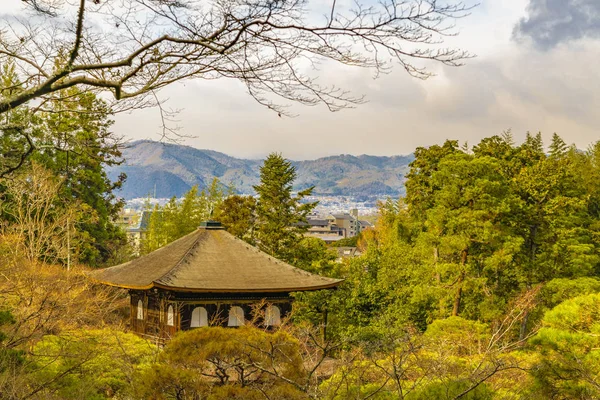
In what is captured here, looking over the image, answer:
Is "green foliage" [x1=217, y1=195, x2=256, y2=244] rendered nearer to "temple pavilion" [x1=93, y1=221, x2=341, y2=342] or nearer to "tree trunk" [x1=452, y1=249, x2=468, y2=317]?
"temple pavilion" [x1=93, y1=221, x2=341, y2=342]

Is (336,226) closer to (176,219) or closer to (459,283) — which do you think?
(176,219)

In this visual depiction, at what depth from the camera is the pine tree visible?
22.3m

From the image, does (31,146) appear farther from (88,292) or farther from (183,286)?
(88,292)

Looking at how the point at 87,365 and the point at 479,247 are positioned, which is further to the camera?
the point at 479,247

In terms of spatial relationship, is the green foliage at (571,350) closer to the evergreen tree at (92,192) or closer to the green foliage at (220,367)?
the green foliage at (220,367)

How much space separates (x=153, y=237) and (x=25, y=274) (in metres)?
15.7

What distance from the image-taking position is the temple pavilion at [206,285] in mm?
14633

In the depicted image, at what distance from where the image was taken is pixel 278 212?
887 inches

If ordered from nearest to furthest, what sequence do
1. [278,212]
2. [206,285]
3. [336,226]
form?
[206,285], [278,212], [336,226]

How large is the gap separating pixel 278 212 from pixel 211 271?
7469 millimetres

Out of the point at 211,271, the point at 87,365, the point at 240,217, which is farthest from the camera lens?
the point at 240,217

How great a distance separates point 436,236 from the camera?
16531mm

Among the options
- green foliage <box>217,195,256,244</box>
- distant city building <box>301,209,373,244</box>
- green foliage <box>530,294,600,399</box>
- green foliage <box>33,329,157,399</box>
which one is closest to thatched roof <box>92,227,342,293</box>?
green foliage <box>33,329,157,399</box>

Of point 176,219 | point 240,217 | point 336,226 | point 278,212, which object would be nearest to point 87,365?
point 278,212
